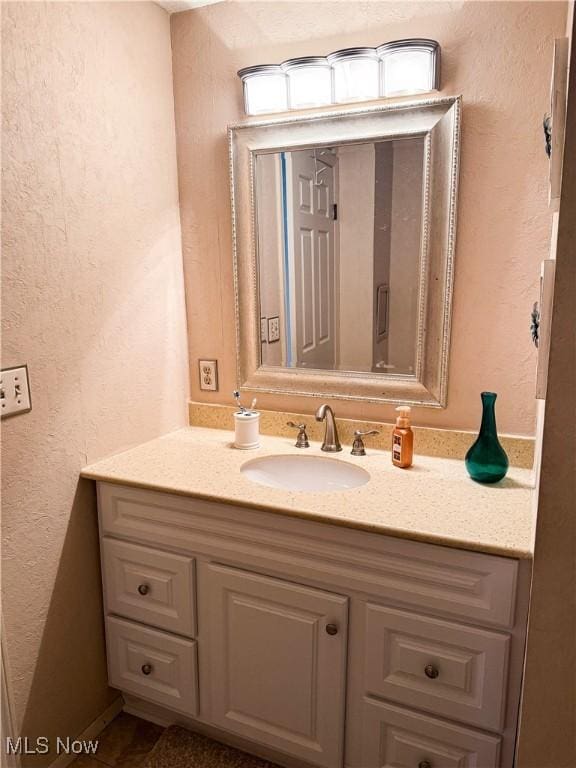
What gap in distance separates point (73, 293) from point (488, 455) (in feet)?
3.83

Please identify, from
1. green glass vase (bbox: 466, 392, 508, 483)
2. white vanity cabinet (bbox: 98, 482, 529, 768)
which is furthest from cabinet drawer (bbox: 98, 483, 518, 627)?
green glass vase (bbox: 466, 392, 508, 483)

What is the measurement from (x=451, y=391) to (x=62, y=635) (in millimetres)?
1301

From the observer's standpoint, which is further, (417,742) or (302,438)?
(302,438)

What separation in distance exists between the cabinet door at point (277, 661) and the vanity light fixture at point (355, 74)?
1342mm

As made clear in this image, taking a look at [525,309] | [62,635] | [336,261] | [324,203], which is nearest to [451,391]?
[525,309]

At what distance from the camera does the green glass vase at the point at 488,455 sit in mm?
1360

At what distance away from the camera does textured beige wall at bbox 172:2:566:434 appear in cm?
139

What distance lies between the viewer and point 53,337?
1.39 meters

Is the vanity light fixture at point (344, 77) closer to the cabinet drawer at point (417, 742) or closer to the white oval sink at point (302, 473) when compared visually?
the white oval sink at point (302, 473)

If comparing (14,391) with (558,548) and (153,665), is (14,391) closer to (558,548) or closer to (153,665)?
(153,665)

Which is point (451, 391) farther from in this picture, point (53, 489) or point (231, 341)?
point (53, 489)

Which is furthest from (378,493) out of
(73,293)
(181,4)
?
(181,4)
